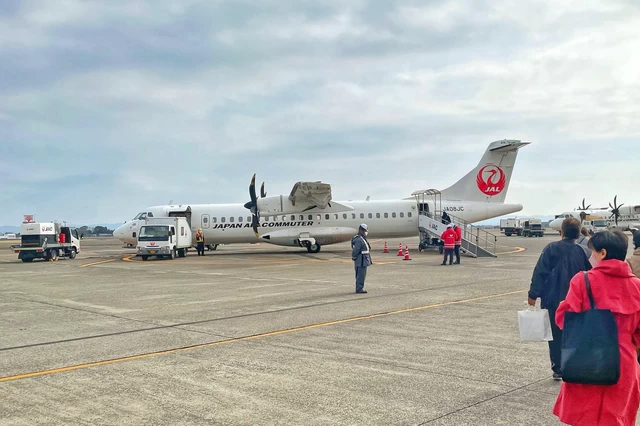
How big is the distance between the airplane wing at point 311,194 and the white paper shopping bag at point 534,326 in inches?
1017

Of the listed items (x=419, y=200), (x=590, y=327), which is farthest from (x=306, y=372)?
(x=419, y=200)

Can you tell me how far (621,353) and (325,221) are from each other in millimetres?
29692

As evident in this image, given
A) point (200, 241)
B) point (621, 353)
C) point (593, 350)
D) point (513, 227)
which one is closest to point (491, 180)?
point (200, 241)

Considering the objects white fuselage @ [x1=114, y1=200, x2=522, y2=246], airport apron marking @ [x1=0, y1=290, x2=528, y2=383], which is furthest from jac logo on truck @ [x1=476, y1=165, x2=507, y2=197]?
airport apron marking @ [x1=0, y1=290, x2=528, y2=383]

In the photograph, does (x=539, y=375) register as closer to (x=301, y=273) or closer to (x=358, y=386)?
(x=358, y=386)

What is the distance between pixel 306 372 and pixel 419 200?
28.7 metres

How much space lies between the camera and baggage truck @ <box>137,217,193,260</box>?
2956 cm

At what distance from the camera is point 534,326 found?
4.82 metres

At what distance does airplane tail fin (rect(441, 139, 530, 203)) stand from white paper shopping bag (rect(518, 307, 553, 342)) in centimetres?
3029

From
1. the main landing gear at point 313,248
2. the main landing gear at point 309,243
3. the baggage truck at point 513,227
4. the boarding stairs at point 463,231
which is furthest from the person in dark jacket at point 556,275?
the baggage truck at point 513,227

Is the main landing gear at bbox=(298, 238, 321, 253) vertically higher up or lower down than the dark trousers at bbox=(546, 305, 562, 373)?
higher up

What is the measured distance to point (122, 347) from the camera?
27.0 ft

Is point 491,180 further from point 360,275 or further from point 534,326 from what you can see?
point 534,326

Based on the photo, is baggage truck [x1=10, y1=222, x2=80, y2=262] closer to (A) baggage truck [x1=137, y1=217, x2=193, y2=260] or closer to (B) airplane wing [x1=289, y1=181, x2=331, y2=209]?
(A) baggage truck [x1=137, y1=217, x2=193, y2=260]
